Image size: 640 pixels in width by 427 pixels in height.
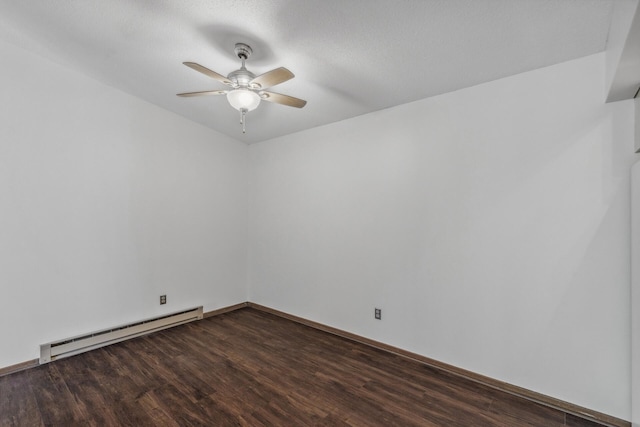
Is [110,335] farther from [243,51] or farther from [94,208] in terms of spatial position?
[243,51]

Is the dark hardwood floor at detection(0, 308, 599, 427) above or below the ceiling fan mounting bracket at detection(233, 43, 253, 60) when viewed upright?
below

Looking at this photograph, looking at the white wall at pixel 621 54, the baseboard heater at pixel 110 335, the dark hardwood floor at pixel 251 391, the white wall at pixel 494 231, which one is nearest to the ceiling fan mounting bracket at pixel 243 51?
the white wall at pixel 494 231

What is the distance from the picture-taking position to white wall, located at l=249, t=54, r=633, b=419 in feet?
6.24

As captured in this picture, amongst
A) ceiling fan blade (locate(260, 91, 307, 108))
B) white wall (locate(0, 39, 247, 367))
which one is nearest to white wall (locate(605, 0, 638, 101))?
ceiling fan blade (locate(260, 91, 307, 108))

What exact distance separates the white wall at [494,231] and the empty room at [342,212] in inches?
0.6

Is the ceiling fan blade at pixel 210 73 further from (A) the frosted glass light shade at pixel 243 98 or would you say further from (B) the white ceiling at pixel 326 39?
(B) the white ceiling at pixel 326 39

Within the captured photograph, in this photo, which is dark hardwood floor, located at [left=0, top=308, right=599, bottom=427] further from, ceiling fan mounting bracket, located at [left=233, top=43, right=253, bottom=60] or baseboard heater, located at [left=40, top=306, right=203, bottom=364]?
ceiling fan mounting bracket, located at [left=233, top=43, right=253, bottom=60]

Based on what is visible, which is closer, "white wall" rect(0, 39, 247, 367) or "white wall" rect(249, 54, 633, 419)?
"white wall" rect(249, 54, 633, 419)

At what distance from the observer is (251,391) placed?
2172 millimetres

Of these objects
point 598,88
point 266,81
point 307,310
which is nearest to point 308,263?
point 307,310

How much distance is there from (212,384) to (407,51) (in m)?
2.92

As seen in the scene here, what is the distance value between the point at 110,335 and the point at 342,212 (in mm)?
2745

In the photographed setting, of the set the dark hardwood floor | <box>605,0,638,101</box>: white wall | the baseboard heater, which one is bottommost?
the dark hardwood floor

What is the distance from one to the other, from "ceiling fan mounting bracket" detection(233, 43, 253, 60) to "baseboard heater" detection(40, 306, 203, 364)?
2.95 meters
